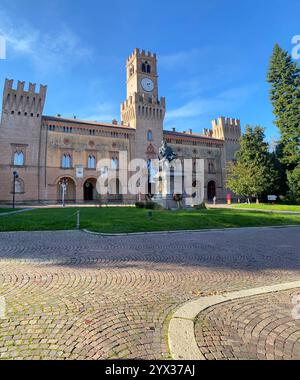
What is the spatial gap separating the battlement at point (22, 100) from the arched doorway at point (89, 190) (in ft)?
45.5

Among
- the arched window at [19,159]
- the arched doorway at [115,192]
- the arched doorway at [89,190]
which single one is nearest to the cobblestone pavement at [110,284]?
the arched window at [19,159]

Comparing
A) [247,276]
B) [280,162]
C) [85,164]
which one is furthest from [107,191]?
[247,276]

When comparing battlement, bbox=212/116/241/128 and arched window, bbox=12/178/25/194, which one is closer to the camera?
arched window, bbox=12/178/25/194

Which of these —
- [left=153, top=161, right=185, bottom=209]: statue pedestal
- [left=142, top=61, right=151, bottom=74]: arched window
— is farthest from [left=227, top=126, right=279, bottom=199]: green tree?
[left=142, top=61, right=151, bottom=74]: arched window

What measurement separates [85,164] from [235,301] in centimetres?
4209

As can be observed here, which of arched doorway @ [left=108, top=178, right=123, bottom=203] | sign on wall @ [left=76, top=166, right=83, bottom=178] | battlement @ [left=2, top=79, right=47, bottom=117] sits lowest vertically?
arched doorway @ [left=108, top=178, right=123, bottom=203]

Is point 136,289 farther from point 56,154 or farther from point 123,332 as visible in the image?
point 56,154

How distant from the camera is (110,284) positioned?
455 centimetres

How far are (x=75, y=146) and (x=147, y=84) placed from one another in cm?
2511

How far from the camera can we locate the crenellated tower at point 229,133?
5700 centimetres

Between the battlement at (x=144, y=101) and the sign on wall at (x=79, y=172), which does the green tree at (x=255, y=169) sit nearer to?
the battlement at (x=144, y=101)

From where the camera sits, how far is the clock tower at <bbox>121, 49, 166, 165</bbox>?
48.4 meters

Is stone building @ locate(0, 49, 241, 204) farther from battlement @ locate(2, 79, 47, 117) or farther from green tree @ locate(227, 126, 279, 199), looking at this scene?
green tree @ locate(227, 126, 279, 199)

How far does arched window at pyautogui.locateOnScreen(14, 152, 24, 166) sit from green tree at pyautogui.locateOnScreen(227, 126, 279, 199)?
3437 centimetres
